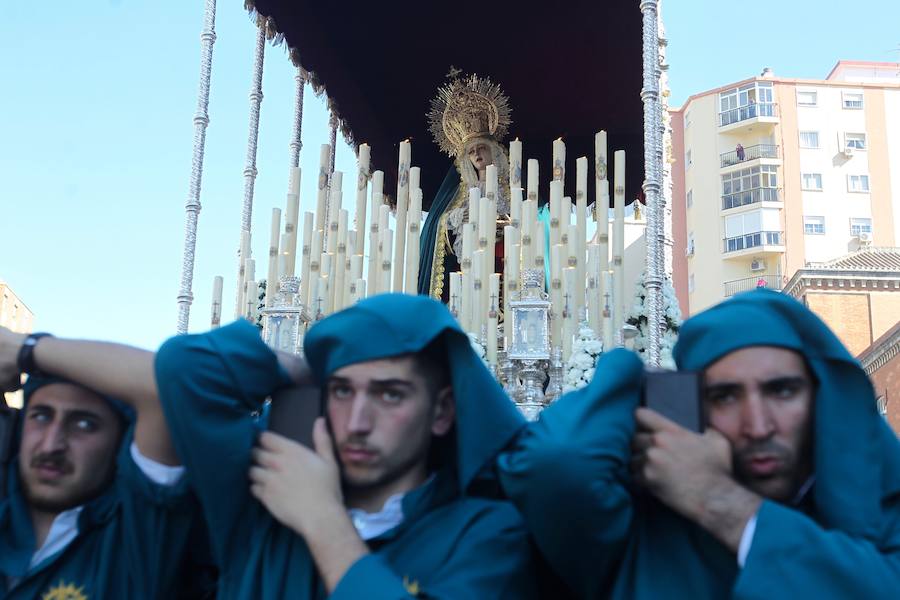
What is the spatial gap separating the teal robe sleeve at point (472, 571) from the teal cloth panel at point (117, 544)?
0.44 m

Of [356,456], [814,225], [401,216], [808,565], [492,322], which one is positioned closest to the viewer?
[808,565]

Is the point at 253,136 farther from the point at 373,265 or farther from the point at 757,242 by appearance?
the point at 757,242

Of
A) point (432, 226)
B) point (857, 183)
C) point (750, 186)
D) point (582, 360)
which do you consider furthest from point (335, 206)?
point (857, 183)

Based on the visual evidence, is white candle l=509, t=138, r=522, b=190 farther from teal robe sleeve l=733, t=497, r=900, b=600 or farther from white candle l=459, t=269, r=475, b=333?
teal robe sleeve l=733, t=497, r=900, b=600

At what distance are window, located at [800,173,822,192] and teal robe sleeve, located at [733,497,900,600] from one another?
28.8m

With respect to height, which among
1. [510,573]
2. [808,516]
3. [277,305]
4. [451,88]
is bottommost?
[510,573]

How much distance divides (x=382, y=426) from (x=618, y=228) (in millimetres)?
4978

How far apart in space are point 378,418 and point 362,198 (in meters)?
5.74

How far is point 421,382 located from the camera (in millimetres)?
1684

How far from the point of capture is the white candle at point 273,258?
6.61m

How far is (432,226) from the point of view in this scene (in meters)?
7.87

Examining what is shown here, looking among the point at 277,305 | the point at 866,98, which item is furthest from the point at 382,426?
the point at 866,98

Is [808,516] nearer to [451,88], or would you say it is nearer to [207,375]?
[207,375]

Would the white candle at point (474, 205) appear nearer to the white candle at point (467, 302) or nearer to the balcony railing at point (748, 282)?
the white candle at point (467, 302)
